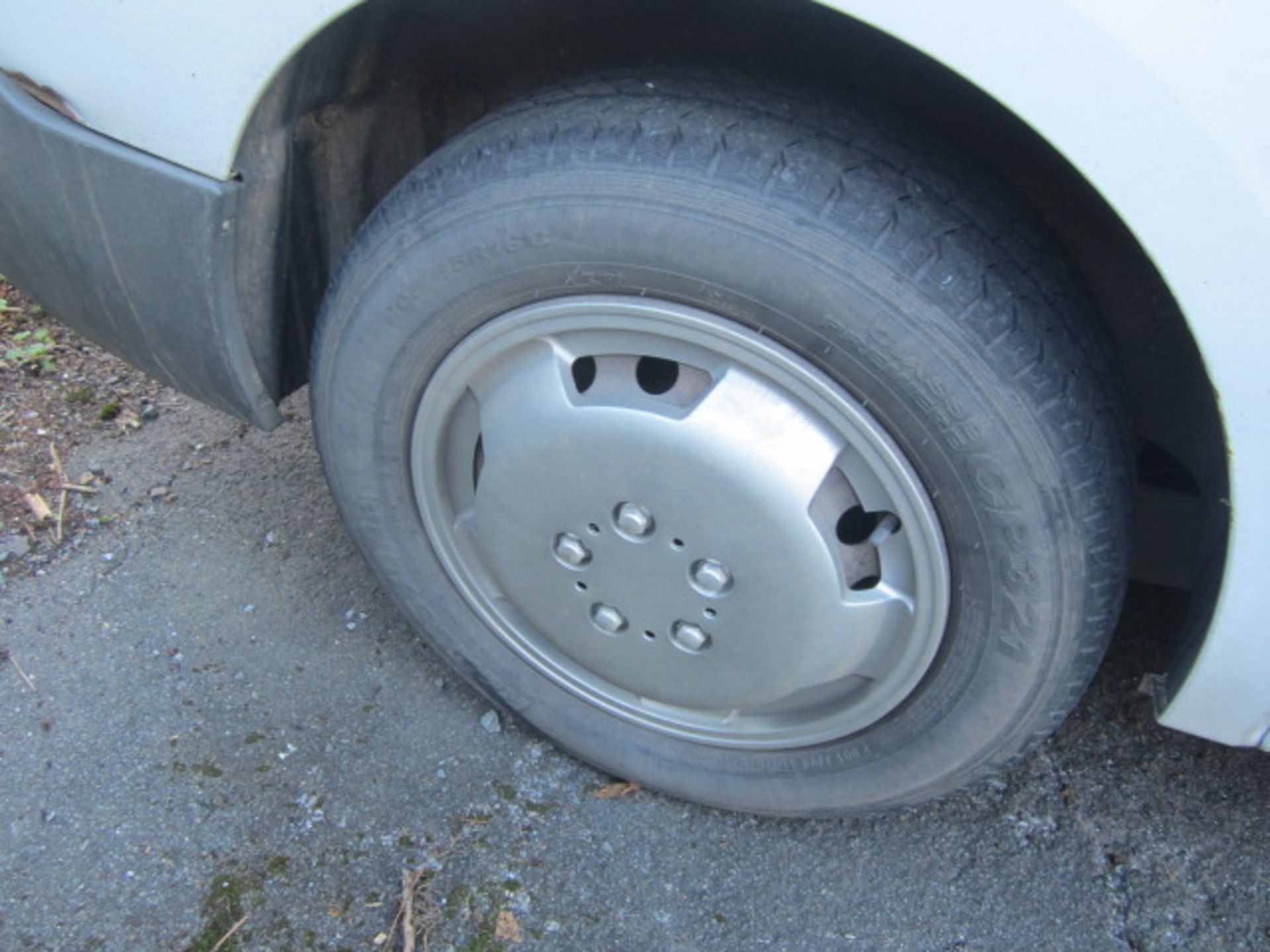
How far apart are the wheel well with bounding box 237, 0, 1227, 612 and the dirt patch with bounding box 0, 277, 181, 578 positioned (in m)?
0.80

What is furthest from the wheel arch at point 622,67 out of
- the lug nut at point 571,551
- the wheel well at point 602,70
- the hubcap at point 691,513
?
the lug nut at point 571,551

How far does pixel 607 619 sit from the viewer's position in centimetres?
168

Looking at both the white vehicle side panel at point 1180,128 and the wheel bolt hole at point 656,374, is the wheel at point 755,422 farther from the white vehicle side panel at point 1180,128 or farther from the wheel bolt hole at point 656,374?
the white vehicle side panel at point 1180,128

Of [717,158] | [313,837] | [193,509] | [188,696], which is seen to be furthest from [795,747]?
[193,509]

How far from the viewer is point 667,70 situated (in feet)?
4.75

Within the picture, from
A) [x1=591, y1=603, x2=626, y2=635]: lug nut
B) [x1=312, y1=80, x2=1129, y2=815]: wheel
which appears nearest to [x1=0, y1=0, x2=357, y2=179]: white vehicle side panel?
[x1=312, y1=80, x2=1129, y2=815]: wheel

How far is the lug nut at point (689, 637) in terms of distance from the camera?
1604mm

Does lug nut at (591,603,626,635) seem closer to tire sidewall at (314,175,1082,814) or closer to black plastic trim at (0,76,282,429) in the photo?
tire sidewall at (314,175,1082,814)

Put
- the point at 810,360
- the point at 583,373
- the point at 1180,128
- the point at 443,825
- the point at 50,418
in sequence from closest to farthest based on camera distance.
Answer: the point at 1180,128
the point at 810,360
the point at 583,373
the point at 443,825
the point at 50,418

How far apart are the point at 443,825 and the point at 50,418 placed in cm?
143

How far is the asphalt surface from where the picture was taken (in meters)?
1.70

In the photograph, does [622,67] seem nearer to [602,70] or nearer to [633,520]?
[602,70]

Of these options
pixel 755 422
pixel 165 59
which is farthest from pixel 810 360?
pixel 165 59

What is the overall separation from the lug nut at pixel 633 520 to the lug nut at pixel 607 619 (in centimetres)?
16
